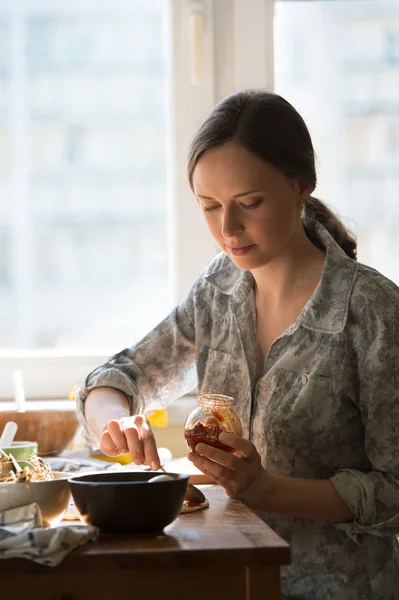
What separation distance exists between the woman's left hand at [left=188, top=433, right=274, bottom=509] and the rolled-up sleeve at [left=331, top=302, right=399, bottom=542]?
0.15 meters

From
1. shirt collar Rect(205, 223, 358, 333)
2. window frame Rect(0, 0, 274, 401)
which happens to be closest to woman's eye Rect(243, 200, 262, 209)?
shirt collar Rect(205, 223, 358, 333)

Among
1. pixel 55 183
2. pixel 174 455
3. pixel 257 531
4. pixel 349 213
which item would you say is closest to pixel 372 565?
pixel 257 531

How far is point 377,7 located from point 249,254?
56.8 inches

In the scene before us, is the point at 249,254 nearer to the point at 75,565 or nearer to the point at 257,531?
the point at 257,531

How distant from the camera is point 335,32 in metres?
2.54

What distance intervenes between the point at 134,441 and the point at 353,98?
1599 millimetres

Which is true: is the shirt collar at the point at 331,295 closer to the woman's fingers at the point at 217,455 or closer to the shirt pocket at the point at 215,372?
the shirt pocket at the point at 215,372

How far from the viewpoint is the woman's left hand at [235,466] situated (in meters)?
1.10

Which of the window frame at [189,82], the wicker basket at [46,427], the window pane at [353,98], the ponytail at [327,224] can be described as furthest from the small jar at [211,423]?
the window pane at [353,98]

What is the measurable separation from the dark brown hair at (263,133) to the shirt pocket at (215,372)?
333 mm

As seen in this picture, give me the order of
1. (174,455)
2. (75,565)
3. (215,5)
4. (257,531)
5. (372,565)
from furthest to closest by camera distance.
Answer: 1. (215,5)
2. (174,455)
3. (372,565)
4. (257,531)
5. (75,565)

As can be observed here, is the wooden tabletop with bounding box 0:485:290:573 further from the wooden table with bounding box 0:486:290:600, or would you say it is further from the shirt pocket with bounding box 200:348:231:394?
the shirt pocket with bounding box 200:348:231:394

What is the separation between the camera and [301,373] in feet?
4.63

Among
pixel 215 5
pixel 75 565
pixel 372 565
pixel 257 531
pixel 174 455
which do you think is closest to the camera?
pixel 75 565
